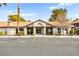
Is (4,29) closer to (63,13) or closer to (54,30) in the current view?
(54,30)

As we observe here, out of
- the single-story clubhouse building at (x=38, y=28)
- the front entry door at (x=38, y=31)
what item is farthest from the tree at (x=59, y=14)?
the front entry door at (x=38, y=31)

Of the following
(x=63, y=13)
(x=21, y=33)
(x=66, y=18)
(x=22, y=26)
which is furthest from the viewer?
(x=63, y=13)

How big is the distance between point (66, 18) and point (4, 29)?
31.4 ft

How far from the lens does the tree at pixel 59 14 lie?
118ft

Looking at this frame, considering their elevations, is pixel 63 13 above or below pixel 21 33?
above

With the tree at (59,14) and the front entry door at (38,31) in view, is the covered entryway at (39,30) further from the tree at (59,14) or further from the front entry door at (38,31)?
the tree at (59,14)

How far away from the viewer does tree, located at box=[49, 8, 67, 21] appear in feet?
118

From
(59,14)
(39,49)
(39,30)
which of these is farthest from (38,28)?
(39,49)

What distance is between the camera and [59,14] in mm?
38125

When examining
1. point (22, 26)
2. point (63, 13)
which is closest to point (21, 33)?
point (22, 26)

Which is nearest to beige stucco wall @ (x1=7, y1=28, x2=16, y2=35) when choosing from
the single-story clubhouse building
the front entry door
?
the single-story clubhouse building

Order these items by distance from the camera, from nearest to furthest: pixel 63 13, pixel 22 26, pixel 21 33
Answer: pixel 21 33 → pixel 22 26 → pixel 63 13

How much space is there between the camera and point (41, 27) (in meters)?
33.2

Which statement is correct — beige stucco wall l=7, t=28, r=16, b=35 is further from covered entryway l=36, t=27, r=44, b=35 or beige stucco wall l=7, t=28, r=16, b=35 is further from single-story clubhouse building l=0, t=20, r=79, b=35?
covered entryway l=36, t=27, r=44, b=35
